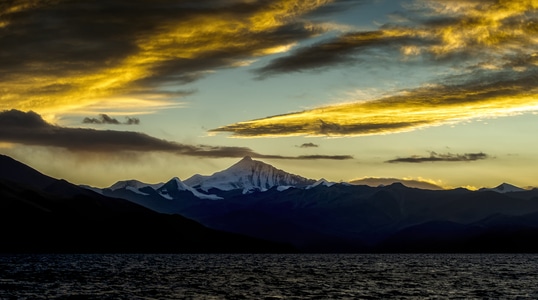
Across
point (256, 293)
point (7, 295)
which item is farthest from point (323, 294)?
point (7, 295)

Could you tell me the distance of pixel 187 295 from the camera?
386ft

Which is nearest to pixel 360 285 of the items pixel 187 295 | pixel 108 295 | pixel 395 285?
pixel 395 285

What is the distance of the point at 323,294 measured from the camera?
12362cm

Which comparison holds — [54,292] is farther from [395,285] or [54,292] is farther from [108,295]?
[395,285]

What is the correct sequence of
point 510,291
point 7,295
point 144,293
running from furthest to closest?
point 510,291 < point 144,293 < point 7,295

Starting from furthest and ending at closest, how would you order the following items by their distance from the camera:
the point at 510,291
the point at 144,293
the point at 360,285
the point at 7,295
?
the point at 360,285, the point at 510,291, the point at 144,293, the point at 7,295

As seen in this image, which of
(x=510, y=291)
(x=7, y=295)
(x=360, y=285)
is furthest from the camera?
(x=360, y=285)

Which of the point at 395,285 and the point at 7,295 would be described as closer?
the point at 7,295

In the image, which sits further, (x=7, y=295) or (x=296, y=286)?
(x=296, y=286)

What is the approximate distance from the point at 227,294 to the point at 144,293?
14596mm

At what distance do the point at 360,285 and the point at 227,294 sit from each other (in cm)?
3908

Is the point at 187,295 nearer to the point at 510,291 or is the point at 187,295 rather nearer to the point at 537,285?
the point at 510,291

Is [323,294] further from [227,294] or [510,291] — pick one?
[510,291]

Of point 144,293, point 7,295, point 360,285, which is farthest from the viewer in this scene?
point 360,285
